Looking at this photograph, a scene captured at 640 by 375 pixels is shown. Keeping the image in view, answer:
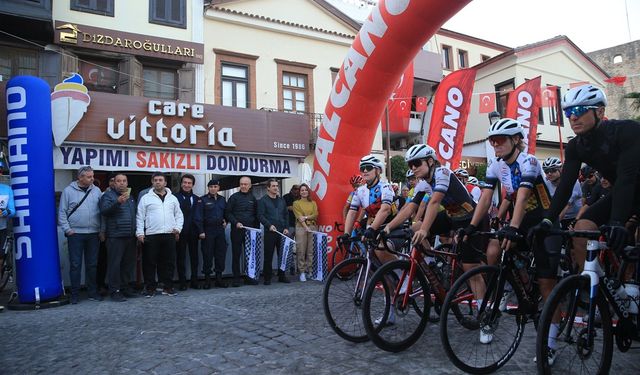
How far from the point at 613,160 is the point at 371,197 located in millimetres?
2929

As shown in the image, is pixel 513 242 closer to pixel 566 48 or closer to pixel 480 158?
pixel 480 158

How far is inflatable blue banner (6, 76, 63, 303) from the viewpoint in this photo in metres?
6.39

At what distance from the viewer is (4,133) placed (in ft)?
27.0

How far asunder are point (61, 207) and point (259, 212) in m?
3.38

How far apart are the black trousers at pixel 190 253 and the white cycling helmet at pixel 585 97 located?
256 inches

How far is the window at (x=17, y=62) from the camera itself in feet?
38.1

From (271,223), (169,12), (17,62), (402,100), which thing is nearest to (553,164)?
(271,223)

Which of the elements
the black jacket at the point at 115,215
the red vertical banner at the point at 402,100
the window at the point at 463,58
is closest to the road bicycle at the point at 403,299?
the black jacket at the point at 115,215

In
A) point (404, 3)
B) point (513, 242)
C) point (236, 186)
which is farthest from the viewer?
point (236, 186)

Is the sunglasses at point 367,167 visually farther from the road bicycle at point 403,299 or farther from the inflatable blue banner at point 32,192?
the inflatable blue banner at point 32,192

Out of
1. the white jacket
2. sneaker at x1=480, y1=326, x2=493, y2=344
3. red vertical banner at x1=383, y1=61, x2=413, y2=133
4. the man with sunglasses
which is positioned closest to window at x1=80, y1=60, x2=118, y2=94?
the white jacket

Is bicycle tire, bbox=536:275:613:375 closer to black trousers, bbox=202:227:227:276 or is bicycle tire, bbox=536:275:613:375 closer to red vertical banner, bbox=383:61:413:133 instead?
black trousers, bbox=202:227:227:276

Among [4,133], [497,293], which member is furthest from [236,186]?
[497,293]

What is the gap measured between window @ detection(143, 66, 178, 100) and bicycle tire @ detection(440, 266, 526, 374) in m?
12.3
